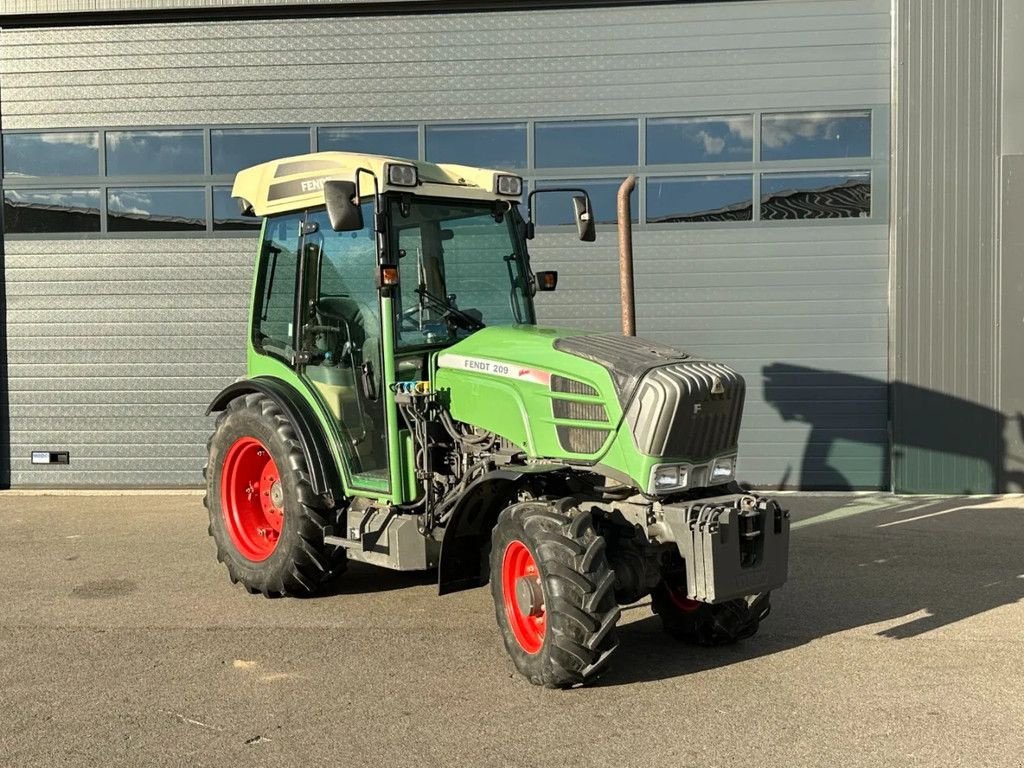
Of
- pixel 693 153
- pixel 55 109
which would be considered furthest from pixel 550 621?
pixel 55 109

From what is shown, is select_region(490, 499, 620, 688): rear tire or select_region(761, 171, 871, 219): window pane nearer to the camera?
select_region(490, 499, 620, 688): rear tire

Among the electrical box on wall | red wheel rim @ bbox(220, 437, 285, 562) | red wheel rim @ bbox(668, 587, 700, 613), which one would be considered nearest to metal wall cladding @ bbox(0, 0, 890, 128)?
the electrical box on wall

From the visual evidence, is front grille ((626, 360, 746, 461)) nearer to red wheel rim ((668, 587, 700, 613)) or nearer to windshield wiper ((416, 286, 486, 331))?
red wheel rim ((668, 587, 700, 613))

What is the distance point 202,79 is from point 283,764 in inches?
315

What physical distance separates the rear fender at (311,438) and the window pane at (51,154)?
5341 millimetres

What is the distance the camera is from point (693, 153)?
9703mm

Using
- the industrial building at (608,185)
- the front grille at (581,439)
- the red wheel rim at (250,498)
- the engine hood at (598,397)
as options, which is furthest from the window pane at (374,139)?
the front grille at (581,439)

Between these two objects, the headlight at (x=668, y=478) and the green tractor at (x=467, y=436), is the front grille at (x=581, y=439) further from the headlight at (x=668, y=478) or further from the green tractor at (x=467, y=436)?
the headlight at (x=668, y=478)

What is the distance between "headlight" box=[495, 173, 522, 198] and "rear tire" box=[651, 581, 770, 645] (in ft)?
7.61

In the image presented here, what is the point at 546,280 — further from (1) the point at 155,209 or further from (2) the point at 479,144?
(1) the point at 155,209

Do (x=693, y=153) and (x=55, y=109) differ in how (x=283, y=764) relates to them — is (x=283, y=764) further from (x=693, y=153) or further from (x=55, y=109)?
(x=55, y=109)

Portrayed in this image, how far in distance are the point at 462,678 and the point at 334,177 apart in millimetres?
2746

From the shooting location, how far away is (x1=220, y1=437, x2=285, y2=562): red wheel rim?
20.8 ft

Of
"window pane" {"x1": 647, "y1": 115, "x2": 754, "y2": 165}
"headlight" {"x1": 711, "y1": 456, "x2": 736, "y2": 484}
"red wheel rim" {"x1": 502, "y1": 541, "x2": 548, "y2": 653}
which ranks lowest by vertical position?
"red wheel rim" {"x1": 502, "y1": 541, "x2": 548, "y2": 653}
